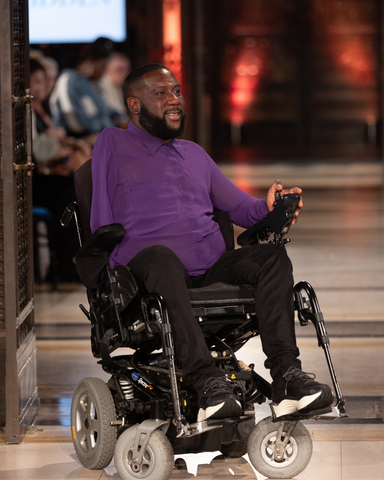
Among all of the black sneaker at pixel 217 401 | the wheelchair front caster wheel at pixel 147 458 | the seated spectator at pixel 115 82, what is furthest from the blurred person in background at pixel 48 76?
the black sneaker at pixel 217 401

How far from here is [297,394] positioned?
8.47ft

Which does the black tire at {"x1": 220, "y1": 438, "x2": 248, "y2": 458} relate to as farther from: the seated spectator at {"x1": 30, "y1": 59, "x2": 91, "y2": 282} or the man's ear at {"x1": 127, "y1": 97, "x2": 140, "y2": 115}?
the seated spectator at {"x1": 30, "y1": 59, "x2": 91, "y2": 282}

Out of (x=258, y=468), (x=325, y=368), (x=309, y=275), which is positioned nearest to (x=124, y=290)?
(x=258, y=468)

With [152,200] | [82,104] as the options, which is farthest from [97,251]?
[82,104]

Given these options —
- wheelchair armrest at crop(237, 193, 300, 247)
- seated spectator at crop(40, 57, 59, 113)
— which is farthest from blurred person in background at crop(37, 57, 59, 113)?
wheelchair armrest at crop(237, 193, 300, 247)

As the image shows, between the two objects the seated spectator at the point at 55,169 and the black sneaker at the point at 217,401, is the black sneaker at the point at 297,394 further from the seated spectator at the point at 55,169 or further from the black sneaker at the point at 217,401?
the seated spectator at the point at 55,169

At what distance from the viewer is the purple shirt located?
2898mm

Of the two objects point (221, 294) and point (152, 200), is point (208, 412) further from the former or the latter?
point (152, 200)

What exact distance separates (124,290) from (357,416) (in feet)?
3.83

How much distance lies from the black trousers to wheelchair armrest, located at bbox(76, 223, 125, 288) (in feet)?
0.29

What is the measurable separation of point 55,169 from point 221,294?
12.5 feet

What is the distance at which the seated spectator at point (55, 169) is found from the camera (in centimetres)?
608

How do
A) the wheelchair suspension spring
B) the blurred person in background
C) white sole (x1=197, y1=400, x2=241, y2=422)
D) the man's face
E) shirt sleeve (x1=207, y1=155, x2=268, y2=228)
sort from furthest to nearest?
the blurred person in background < shirt sleeve (x1=207, y1=155, x2=268, y2=228) < the man's face < the wheelchair suspension spring < white sole (x1=197, y1=400, x2=241, y2=422)

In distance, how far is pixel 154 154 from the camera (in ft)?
9.87
